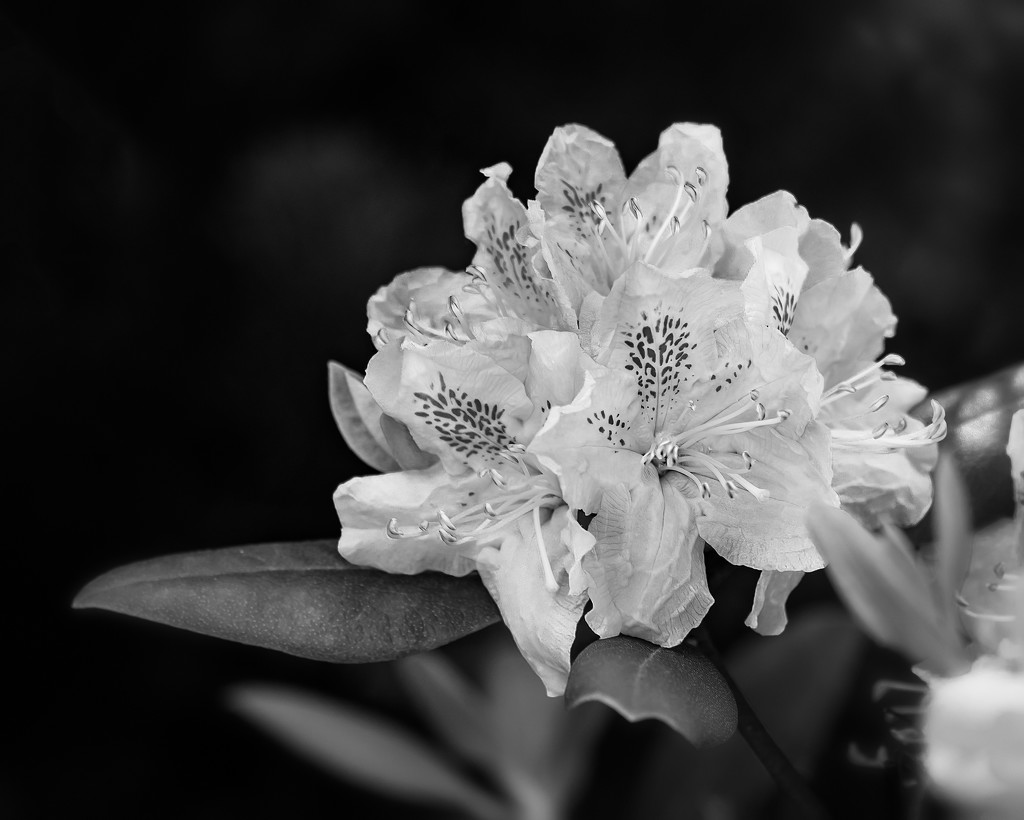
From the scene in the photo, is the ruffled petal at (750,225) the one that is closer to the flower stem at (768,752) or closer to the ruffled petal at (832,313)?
the ruffled petal at (832,313)

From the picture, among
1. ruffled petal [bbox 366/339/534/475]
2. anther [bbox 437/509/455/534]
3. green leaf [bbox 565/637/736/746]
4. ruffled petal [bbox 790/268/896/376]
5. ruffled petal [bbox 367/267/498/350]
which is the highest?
ruffled petal [bbox 367/267/498/350]

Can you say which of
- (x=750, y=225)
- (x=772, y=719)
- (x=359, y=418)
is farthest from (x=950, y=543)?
(x=772, y=719)

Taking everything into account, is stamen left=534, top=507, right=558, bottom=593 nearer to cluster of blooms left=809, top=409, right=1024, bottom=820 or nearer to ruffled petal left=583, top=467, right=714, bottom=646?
ruffled petal left=583, top=467, right=714, bottom=646

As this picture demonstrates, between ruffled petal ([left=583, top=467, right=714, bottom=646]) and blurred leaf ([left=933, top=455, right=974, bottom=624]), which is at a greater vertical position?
blurred leaf ([left=933, top=455, right=974, bottom=624])

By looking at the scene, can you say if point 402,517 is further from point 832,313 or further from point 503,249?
→ point 832,313

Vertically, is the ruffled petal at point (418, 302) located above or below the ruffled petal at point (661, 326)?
above

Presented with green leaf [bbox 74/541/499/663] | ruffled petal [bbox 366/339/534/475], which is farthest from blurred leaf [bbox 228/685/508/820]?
ruffled petal [bbox 366/339/534/475]

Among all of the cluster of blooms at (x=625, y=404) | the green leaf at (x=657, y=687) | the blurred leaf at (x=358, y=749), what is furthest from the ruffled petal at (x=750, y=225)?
the blurred leaf at (x=358, y=749)
